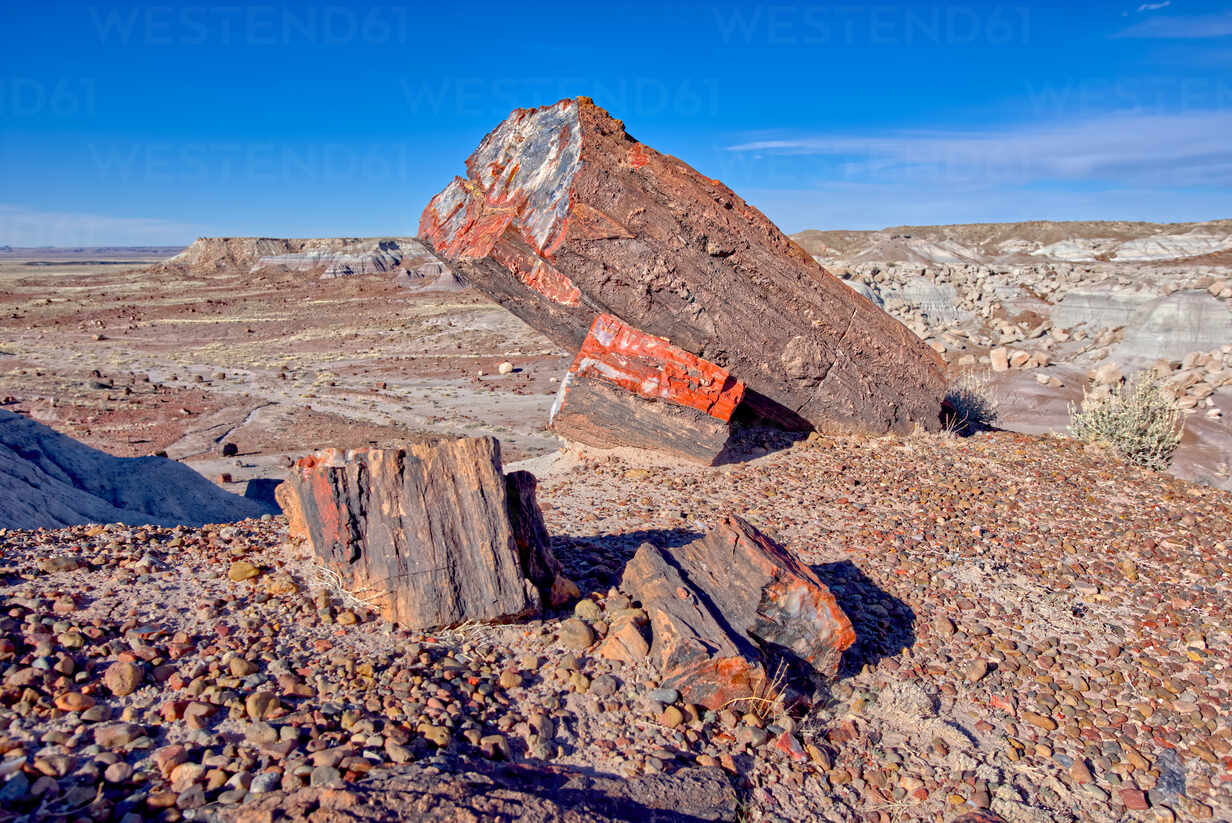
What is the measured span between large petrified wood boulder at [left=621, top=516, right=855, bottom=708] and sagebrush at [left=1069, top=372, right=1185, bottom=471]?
582 centimetres

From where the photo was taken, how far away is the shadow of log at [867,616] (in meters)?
4.08

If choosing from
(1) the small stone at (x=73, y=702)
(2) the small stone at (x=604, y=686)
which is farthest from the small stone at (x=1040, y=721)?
(1) the small stone at (x=73, y=702)

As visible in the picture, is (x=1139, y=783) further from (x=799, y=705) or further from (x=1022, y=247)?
(x=1022, y=247)

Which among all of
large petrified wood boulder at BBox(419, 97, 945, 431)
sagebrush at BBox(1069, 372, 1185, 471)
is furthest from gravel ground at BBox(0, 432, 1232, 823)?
sagebrush at BBox(1069, 372, 1185, 471)

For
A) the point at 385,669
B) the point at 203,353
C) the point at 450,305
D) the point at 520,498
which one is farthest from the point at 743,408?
the point at 450,305

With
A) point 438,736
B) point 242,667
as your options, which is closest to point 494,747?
point 438,736

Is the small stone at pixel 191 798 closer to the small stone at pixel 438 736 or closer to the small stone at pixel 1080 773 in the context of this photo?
the small stone at pixel 438 736

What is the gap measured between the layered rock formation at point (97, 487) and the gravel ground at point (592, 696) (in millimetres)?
2775

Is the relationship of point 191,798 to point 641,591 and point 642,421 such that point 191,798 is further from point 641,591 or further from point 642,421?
point 642,421

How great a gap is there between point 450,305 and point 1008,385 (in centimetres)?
2533

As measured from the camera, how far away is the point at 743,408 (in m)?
7.78

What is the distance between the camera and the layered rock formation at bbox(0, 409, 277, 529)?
6984 millimetres

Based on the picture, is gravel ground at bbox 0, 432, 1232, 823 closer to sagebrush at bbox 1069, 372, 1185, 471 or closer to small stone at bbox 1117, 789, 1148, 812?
small stone at bbox 1117, 789, 1148, 812

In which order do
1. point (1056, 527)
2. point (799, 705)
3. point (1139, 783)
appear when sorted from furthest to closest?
point (1056, 527) → point (799, 705) → point (1139, 783)
